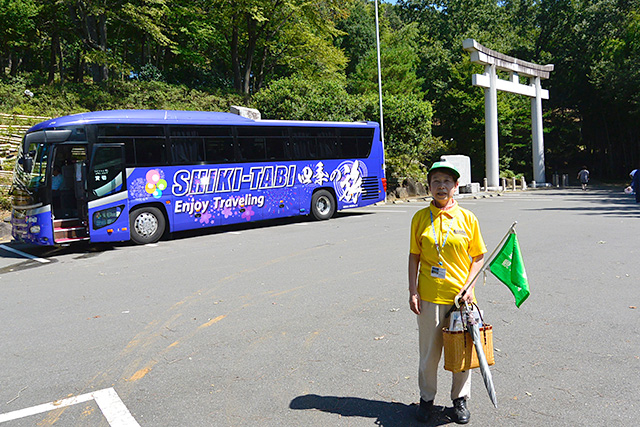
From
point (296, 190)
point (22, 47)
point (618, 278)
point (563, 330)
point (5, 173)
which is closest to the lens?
point (563, 330)

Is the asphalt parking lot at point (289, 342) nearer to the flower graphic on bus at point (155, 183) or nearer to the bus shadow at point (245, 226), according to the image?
the flower graphic on bus at point (155, 183)

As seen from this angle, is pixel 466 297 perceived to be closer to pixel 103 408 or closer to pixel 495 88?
pixel 103 408

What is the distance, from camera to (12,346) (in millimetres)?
5703

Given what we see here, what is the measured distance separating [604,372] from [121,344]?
4.55 m

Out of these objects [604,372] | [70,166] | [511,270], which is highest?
[70,166]

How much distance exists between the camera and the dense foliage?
1094 inches

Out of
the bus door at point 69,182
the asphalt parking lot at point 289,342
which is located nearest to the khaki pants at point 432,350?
the asphalt parking lot at point 289,342

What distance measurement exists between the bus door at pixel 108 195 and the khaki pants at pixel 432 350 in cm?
1083

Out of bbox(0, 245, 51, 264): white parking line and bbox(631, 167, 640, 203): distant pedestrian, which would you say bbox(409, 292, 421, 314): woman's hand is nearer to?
bbox(0, 245, 51, 264): white parking line

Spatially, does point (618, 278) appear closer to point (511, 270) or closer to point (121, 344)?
point (511, 270)

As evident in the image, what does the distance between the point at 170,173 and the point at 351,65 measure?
1449 inches

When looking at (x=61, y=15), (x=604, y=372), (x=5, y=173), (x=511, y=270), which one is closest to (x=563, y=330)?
(x=604, y=372)

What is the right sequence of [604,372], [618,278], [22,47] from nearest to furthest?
1. [604,372]
2. [618,278]
3. [22,47]

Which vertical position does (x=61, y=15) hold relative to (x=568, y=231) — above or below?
above
